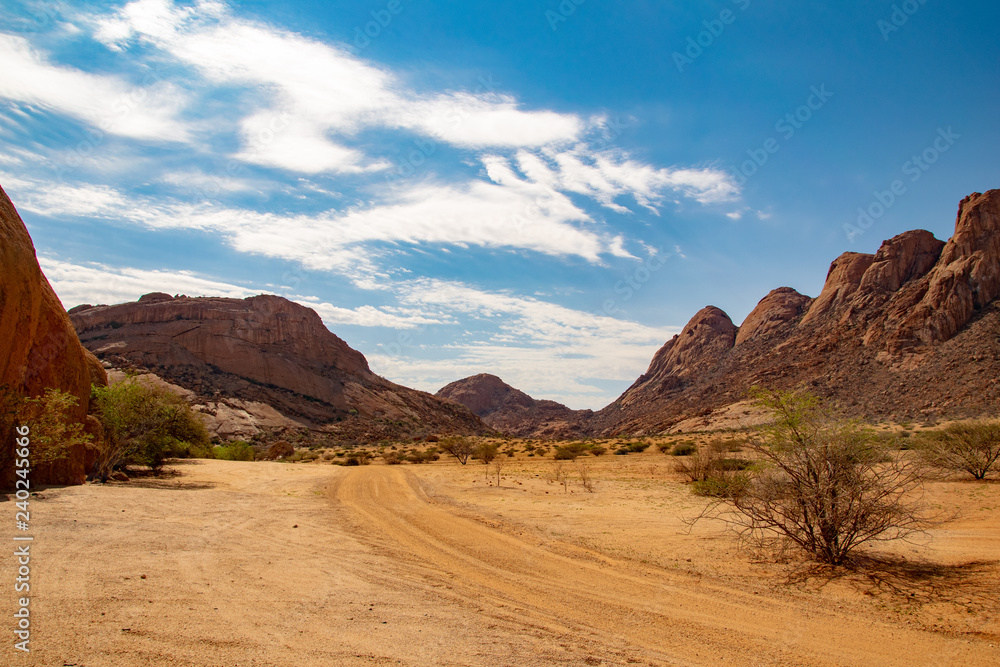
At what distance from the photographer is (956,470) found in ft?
59.9

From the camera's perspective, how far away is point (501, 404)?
486 feet

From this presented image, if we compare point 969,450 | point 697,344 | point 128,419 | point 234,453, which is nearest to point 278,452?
point 234,453

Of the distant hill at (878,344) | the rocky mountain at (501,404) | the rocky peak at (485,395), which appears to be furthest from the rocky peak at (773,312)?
the rocky peak at (485,395)

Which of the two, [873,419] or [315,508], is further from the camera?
[873,419]

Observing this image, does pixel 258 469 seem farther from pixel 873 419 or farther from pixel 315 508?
pixel 873 419

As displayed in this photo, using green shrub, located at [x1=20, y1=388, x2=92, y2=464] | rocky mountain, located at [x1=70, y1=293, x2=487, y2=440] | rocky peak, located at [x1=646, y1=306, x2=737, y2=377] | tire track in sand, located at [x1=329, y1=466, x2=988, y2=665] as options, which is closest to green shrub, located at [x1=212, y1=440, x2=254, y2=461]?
rocky mountain, located at [x1=70, y1=293, x2=487, y2=440]

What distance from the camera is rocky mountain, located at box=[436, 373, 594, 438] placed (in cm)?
12304

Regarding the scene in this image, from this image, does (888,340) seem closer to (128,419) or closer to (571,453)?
(571,453)

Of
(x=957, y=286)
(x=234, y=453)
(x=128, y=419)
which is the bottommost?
(x=234, y=453)

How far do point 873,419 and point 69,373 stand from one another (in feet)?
176

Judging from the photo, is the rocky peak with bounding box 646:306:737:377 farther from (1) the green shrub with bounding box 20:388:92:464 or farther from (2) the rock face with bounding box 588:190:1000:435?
(1) the green shrub with bounding box 20:388:92:464

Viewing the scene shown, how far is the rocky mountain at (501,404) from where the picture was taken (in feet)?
404

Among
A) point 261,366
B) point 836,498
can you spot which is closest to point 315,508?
point 836,498

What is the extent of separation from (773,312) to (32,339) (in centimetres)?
9455
